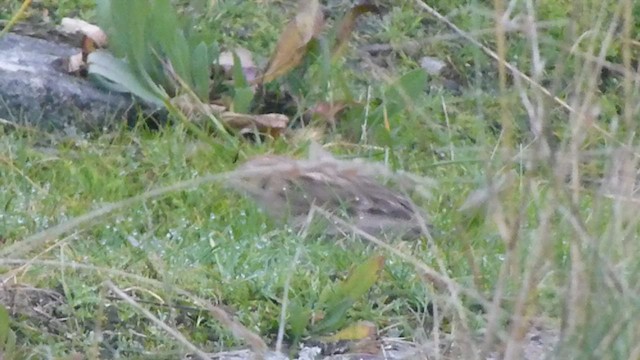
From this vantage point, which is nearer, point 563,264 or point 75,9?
point 563,264

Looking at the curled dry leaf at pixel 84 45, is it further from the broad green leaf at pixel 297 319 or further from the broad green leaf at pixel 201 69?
the broad green leaf at pixel 297 319

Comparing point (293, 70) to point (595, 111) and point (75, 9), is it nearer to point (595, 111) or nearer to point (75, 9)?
point (75, 9)

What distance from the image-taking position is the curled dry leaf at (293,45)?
3715 millimetres

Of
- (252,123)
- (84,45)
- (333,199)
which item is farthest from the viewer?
(84,45)

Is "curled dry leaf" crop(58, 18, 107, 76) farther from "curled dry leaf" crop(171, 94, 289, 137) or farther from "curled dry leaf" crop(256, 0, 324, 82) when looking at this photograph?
"curled dry leaf" crop(256, 0, 324, 82)

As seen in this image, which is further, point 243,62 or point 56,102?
point 243,62

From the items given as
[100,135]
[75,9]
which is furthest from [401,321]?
[75,9]

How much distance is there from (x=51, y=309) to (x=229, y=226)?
61 centimetres

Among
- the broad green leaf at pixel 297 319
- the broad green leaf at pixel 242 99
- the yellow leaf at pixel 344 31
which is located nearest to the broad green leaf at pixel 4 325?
the broad green leaf at pixel 297 319

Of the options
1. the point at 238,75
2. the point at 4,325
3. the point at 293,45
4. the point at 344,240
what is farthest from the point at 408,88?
the point at 4,325

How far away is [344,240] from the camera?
9.11 ft

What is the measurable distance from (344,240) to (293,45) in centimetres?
109

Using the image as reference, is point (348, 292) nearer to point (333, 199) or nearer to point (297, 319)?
point (297, 319)

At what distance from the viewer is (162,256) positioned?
8.45 ft
